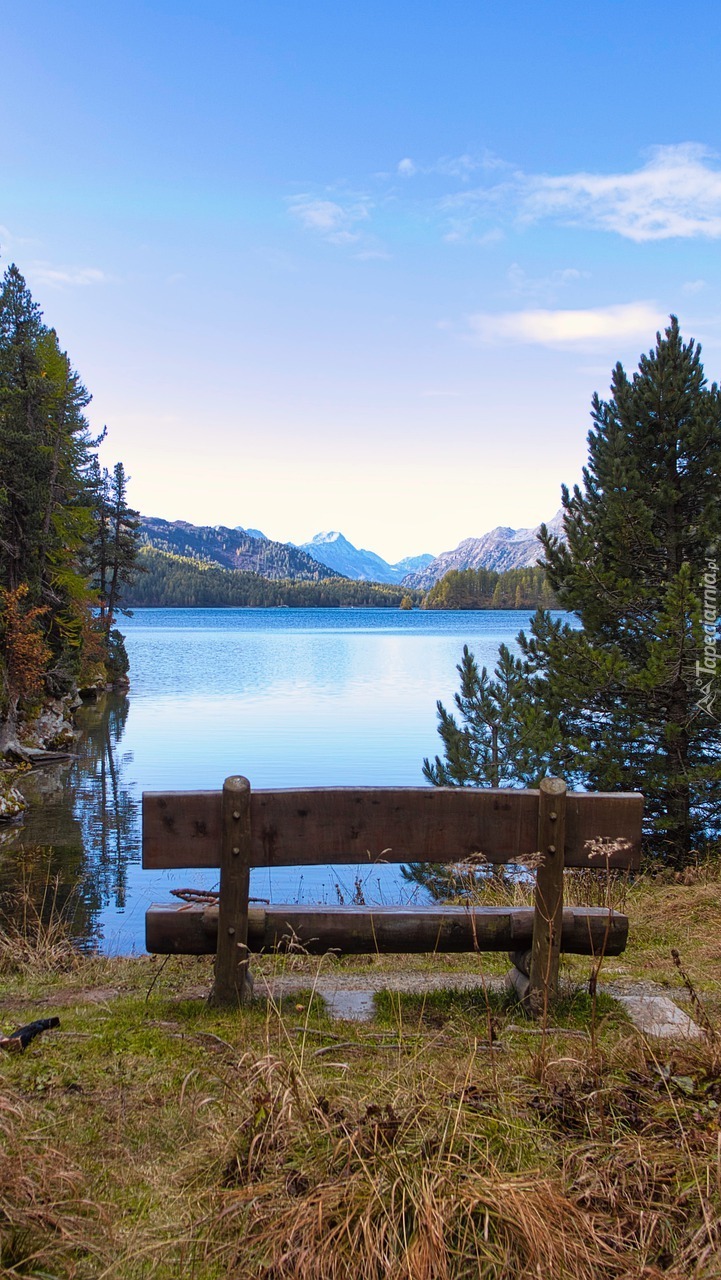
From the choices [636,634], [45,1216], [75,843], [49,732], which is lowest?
[75,843]

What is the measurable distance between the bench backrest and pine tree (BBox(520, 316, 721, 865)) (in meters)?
7.45

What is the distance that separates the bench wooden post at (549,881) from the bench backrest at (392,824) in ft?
0.24

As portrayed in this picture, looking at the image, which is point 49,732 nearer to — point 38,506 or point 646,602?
point 38,506

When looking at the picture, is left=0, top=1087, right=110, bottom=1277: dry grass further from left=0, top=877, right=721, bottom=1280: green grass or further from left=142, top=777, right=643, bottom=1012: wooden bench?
left=142, top=777, right=643, bottom=1012: wooden bench

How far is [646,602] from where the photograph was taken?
12555mm

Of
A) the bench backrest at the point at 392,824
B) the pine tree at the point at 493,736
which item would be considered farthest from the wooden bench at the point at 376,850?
the pine tree at the point at 493,736

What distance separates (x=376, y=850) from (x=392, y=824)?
0.51 ft

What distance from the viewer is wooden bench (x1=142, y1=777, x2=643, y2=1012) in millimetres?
4191

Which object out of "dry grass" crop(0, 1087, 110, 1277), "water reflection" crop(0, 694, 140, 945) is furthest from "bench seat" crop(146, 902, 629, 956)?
"water reflection" crop(0, 694, 140, 945)

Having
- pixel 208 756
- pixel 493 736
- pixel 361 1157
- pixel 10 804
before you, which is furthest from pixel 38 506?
pixel 361 1157

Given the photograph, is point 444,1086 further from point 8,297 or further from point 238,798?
point 8,297

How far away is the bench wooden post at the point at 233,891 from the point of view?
4.16 m

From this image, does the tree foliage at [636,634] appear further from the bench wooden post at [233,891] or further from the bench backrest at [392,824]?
the bench wooden post at [233,891]

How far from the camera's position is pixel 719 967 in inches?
219
